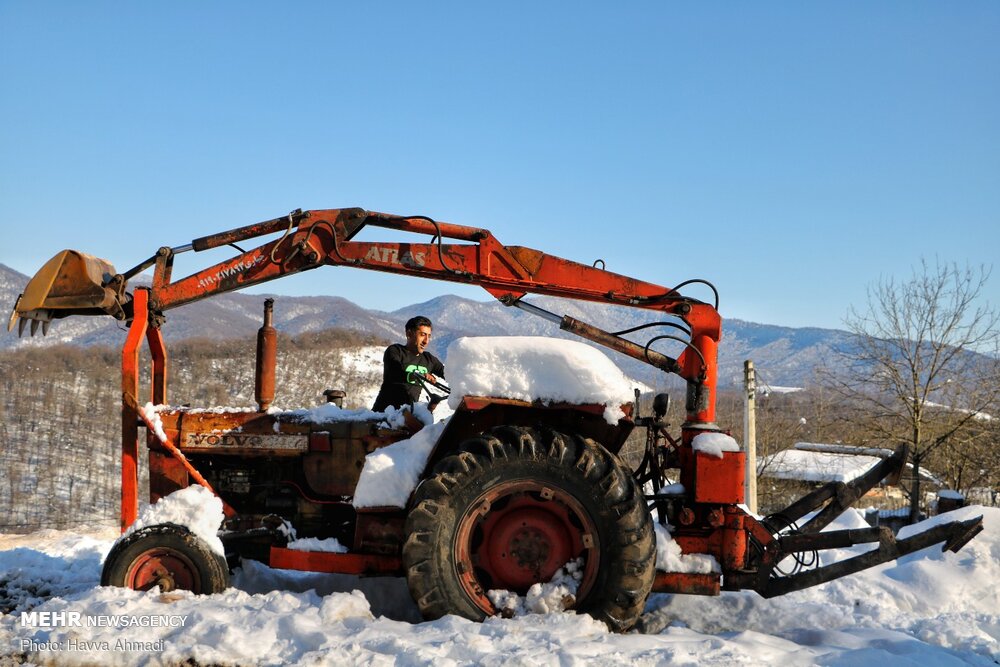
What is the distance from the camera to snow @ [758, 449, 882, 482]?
92.2ft

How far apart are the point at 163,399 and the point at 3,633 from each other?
7.78ft

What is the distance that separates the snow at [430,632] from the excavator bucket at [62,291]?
6.68ft

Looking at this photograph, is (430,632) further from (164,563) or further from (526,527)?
(164,563)

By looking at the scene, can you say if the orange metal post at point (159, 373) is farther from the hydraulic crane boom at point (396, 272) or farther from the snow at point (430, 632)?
the snow at point (430, 632)

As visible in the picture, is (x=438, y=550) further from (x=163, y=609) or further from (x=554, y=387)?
(x=163, y=609)

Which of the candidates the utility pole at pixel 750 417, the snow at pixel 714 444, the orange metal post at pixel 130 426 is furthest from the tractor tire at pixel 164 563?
the utility pole at pixel 750 417

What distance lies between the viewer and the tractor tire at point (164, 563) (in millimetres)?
5636

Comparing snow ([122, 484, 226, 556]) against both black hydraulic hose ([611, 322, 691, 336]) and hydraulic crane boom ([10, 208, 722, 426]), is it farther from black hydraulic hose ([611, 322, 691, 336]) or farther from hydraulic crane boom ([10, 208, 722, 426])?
black hydraulic hose ([611, 322, 691, 336])

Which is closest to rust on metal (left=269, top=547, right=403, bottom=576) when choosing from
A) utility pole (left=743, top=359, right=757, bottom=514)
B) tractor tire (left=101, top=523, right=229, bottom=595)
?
tractor tire (left=101, top=523, right=229, bottom=595)

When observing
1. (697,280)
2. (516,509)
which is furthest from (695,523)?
(697,280)

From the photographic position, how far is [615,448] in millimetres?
6215

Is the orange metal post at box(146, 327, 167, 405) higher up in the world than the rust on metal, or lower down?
higher up

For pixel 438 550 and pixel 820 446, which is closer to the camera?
pixel 438 550

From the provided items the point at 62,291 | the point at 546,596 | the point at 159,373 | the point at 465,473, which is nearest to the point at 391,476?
the point at 465,473
